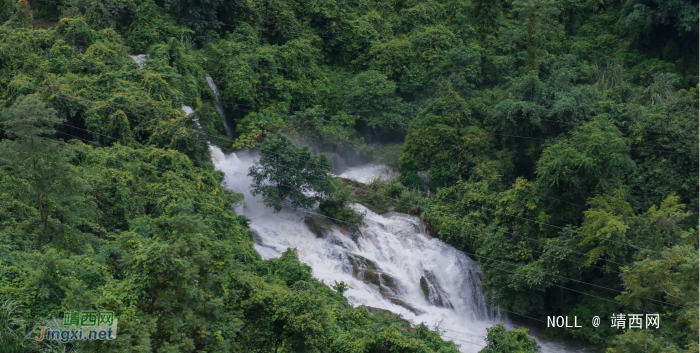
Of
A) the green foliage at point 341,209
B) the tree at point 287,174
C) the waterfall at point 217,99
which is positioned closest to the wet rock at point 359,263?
the green foliage at point 341,209

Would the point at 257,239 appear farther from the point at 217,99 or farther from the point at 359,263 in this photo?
the point at 217,99

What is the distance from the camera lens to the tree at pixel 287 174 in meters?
22.1

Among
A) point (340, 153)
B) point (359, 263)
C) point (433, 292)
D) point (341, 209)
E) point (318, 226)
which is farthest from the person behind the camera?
point (340, 153)

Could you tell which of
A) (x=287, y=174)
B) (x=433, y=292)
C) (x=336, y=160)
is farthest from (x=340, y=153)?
(x=433, y=292)

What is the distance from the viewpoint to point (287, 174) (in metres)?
22.0

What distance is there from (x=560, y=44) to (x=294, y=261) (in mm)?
23880

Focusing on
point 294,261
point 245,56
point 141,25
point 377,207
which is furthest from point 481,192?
point 141,25

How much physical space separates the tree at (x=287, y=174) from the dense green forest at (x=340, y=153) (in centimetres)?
15

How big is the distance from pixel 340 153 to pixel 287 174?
6.64 metres

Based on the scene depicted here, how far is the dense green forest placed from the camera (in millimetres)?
11273

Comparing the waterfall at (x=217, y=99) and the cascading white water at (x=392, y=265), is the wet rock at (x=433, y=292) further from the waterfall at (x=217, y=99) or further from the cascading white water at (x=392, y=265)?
the waterfall at (x=217, y=99)

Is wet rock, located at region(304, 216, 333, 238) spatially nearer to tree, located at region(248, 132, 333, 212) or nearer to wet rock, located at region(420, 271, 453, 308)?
tree, located at region(248, 132, 333, 212)

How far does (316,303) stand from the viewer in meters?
12.3

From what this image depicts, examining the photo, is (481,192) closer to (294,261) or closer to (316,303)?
(294,261)
